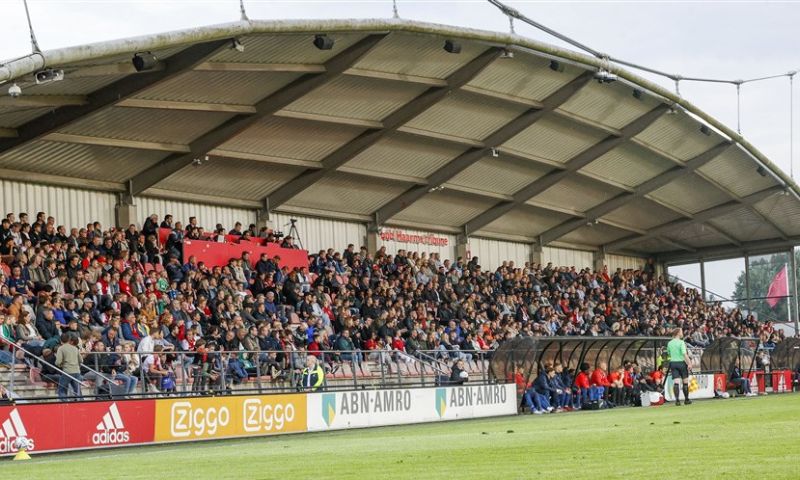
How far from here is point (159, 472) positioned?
12.5 metres

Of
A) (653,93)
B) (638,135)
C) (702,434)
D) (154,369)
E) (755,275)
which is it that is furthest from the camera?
(755,275)

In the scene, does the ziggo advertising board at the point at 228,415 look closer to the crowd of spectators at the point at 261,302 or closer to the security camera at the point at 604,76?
the crowd of spectators at the point at 261,302

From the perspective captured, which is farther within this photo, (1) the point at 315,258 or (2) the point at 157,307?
(1) the point at 315,258

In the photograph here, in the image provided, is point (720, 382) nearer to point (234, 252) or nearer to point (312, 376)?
point (234, 252)

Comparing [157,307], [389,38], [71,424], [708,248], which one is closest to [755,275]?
[708,248]

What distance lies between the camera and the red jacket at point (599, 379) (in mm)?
34094

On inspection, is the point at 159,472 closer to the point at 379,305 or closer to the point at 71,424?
the point at 71,424

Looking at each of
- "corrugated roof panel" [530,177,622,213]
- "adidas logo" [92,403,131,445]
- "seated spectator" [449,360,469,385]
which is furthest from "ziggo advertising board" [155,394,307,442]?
"corrugated roof panel" [530,177,622,213]

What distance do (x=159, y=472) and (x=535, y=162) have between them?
107 feet

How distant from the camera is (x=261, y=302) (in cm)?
3112

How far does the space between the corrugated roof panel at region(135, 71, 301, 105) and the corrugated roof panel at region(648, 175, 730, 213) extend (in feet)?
76.3

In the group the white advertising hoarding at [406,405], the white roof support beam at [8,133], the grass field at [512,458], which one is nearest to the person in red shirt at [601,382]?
the white advertising hoarding at [406,405]

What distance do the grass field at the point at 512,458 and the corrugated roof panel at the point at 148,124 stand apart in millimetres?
13949

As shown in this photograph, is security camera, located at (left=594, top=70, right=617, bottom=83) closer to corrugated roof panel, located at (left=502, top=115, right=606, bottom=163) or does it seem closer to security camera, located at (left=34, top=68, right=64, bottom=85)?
corrugated roof panel, located at (left=502, top=115, right=606, bottom=163)
